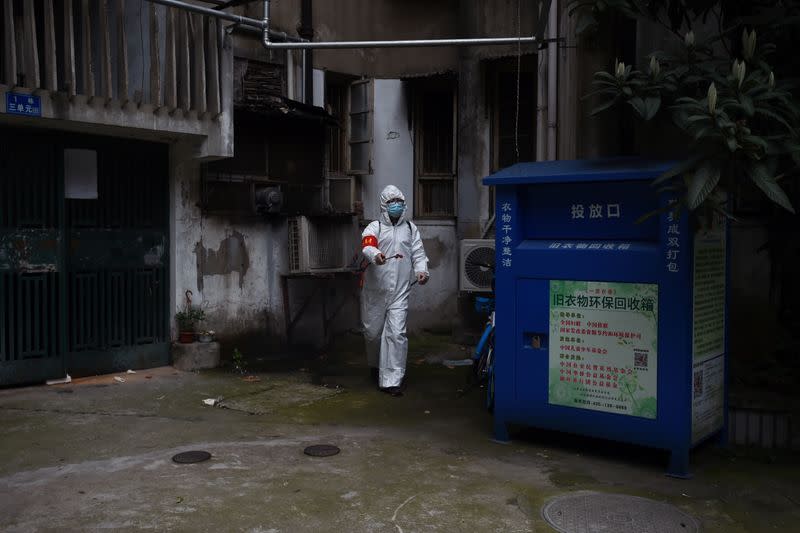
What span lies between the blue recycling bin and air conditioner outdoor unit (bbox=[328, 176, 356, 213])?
15.5 feet

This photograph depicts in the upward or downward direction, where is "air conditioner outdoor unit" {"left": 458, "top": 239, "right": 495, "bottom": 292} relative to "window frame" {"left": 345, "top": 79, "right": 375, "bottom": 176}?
downward

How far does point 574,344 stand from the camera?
5.29 meters

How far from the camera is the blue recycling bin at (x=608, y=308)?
487 cm

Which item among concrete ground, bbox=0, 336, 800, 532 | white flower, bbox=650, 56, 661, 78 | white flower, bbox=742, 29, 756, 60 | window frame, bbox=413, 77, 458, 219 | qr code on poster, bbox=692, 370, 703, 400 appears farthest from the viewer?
window frame, bbox=413, 77, 458, 219

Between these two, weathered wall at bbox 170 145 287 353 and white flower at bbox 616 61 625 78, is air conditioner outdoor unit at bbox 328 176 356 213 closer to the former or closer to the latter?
weathered wall at bbox 170 145 287 353

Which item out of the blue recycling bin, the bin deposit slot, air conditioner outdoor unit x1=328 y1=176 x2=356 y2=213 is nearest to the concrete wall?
air conditioner outdoor unit x1=328 y1=176 x2=356 y2=213

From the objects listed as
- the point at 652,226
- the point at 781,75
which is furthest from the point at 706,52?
the point at 652,226

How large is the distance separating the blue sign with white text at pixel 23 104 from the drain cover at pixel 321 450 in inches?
157

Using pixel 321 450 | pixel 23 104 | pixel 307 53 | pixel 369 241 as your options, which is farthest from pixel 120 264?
pixel 321 450

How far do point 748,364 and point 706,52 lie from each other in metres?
2.59

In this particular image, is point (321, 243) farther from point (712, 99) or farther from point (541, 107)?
point (712, 99)

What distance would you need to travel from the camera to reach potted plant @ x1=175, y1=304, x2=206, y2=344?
8.51 metres

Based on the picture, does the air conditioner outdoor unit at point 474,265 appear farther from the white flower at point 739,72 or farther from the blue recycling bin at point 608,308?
the white flower at point 739,72

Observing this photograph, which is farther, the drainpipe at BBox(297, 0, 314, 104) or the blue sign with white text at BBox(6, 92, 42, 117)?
the drainpipe at BBox(297, 0, 314, 104)
